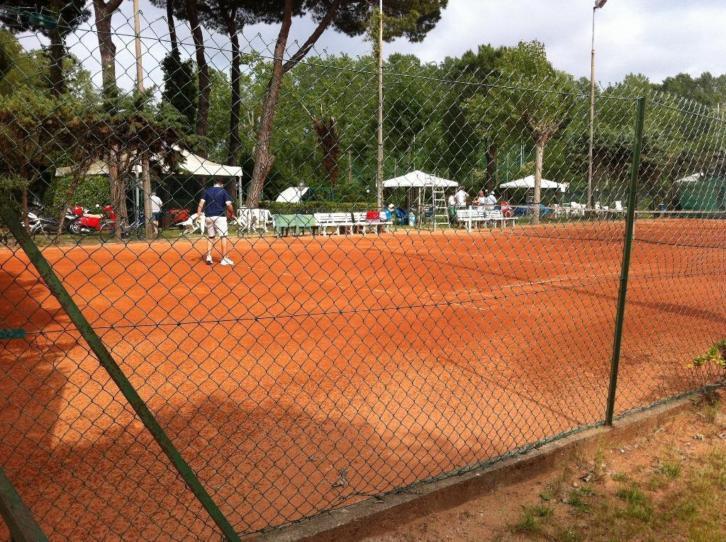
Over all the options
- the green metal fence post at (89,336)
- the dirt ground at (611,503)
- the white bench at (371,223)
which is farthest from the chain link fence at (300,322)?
the white bench at (371,223)

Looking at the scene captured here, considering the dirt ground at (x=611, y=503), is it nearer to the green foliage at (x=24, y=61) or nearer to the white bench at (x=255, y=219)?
the white bench at (x=255, y=219)

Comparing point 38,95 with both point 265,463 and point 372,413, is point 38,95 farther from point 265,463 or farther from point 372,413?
point 372,413

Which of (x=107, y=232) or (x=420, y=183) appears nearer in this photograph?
(x=107, y=232)

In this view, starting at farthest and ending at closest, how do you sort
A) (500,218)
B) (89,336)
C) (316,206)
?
(500,218) → (316,206) → (89,336)

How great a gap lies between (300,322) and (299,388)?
7.34ft

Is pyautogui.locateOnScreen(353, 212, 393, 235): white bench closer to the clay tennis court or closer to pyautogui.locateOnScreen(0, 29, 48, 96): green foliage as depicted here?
the clay tennis court

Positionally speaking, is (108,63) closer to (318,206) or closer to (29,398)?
(318,206)

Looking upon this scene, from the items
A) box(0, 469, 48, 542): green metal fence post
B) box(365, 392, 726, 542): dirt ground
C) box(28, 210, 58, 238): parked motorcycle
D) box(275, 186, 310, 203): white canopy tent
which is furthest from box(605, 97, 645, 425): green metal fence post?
box(28, 210, 58, 238): parked motorcycle

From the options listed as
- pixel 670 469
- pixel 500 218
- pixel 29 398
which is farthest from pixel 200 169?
pixel 500 218

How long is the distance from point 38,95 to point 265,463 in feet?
7.57

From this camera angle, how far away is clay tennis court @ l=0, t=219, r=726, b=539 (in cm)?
299

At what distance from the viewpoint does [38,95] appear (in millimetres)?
2930

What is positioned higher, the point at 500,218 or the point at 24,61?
the point at 24,61

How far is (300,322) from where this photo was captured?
21.6 feet
